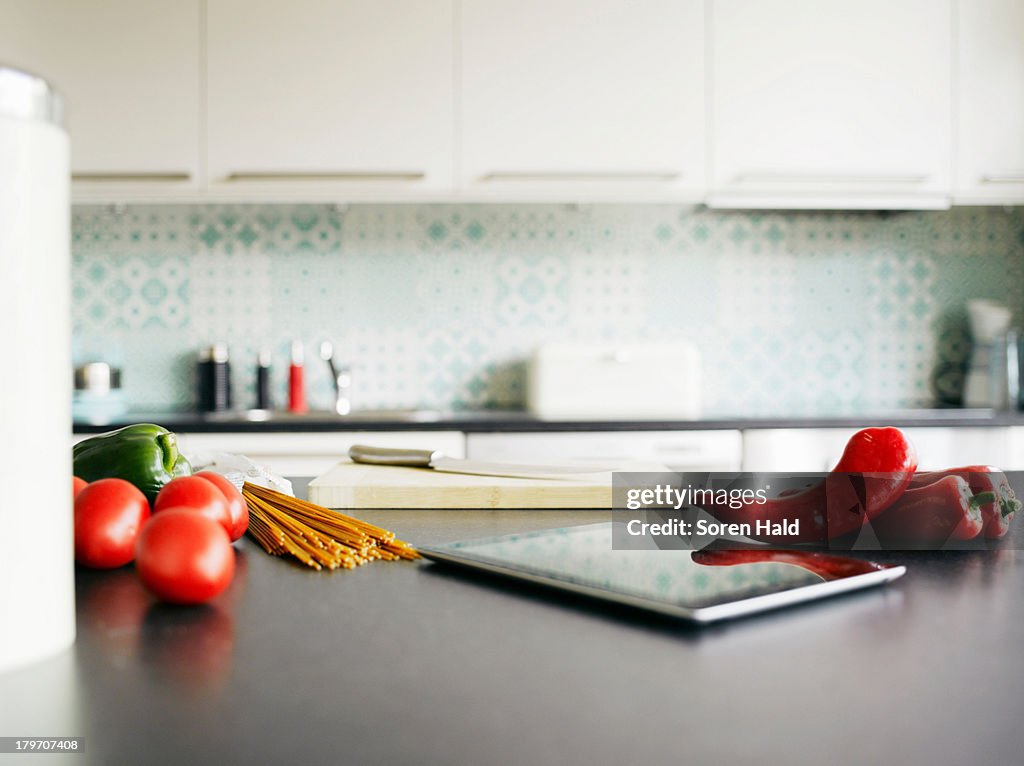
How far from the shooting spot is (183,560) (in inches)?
20.5

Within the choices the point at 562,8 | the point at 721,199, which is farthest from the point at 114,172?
the point at 721,199

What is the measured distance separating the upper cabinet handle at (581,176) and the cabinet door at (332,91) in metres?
0.15

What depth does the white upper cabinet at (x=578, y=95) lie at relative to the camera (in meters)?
2.48

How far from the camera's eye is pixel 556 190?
2496mm

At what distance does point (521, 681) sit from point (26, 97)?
0.35m

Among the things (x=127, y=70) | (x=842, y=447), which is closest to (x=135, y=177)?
(x=127, y=70)

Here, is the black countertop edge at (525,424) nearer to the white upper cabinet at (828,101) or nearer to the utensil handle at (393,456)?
the white upper cabinet at (828,101)

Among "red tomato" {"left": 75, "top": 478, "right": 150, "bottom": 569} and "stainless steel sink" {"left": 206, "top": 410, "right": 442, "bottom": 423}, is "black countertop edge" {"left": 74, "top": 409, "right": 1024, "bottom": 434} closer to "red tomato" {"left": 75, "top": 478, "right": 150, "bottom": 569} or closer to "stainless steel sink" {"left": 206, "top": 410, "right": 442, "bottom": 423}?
"stainless steel sink" {"left": 206, "top": 410, "right": 442, "bottom": 423}

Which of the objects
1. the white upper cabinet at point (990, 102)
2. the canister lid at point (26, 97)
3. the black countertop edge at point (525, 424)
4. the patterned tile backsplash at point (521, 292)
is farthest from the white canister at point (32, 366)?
the white upper cabinet at point (990, 102)

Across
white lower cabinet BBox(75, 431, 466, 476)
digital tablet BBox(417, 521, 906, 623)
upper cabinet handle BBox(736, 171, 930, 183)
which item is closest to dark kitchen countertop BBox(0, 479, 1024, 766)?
digital tablet BBox(417, 521, 906, 623)

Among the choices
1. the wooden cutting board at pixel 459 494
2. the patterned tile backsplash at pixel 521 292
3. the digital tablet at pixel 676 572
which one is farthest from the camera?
the patterned tile backsplash at pixel 521 292

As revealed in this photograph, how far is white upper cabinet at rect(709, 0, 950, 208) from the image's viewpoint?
2506 millimetres

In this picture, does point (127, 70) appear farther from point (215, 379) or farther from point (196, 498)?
point (196, 498)

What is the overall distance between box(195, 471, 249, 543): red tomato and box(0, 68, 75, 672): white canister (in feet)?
0.84
